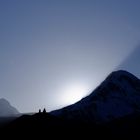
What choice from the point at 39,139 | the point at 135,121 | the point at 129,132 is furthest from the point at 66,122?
the point at 135,121

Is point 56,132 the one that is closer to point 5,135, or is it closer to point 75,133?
point 75,133

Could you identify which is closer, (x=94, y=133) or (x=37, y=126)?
(x=37, y=126)

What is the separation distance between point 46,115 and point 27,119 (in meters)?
9.12

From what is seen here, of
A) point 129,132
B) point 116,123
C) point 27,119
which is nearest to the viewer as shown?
point 27,119

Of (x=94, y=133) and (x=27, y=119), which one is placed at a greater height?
(x=27, y=119)

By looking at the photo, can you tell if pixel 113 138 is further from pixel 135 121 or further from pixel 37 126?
pixel 135 121

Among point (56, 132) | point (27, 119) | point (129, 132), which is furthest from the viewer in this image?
point (129, 132)

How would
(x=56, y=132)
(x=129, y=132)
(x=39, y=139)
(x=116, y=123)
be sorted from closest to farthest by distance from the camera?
(x=39, y=139) < (x=56, y=132) < (x=129, y=132) < (x=116, y=123)

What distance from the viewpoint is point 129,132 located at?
18175 cm

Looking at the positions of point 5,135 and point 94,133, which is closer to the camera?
point 5,135

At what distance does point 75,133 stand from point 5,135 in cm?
2391

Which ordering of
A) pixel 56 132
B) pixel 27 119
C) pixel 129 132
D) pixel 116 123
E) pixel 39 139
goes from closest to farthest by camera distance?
pixel 39 139 < pixel 56 132 < pixel 27 119 < pixel 129 132 < pixel 116 123

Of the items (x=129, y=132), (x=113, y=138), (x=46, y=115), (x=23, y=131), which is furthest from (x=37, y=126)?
(x=129, y=132)

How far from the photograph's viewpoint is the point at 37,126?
108 metres
